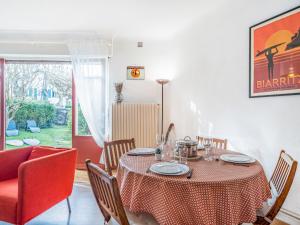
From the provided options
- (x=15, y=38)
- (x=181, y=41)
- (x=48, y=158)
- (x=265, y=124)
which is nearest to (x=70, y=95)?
(x=15, y=38)

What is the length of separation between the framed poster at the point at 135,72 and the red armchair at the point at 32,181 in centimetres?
223

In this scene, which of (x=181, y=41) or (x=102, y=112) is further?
(x=102, y=112)

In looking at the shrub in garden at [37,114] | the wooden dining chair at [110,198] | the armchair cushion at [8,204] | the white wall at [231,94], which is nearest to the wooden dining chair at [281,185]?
the white wall at [231,94]

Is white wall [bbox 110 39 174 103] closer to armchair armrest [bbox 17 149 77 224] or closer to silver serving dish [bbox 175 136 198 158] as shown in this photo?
armchair armrest [bbox 17 149 77 224]

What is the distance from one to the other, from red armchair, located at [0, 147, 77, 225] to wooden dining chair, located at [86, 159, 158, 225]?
734mm

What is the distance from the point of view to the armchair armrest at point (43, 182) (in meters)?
1.98

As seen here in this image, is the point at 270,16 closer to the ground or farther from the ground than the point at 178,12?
closer to the ground

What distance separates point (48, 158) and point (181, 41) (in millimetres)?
2874

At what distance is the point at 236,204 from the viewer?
1.48 meters

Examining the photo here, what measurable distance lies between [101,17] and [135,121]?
5.83 ft

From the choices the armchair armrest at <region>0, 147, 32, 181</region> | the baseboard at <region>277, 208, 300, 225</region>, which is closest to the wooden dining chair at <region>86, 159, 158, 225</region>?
the armchair armrest at <region>0, 147, 32, 181</region>

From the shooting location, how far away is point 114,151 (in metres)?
2.54

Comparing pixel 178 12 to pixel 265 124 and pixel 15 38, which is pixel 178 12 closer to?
pixel 265 124

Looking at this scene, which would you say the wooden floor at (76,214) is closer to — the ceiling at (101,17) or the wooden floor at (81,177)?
the wooden floor at (81,177)
